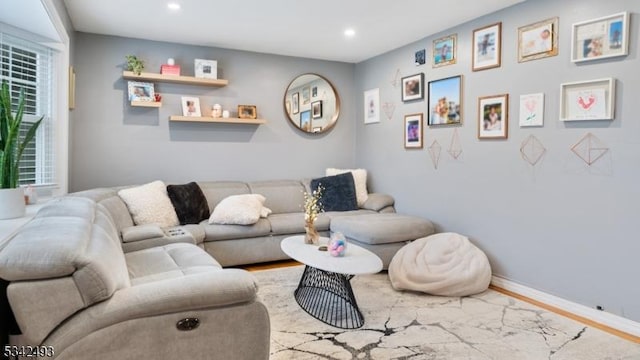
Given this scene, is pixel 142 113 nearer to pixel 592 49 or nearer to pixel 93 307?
pixel 93 307

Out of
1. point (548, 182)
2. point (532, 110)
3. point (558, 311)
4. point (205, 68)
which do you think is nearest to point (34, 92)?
point (205, 68)

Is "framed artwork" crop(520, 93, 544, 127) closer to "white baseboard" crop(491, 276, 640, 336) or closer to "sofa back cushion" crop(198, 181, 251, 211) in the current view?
"white baseboard" crop(491, 276, 640, 336)

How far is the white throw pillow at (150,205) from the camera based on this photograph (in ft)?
12.4

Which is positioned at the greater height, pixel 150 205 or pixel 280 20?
pixel 280 20

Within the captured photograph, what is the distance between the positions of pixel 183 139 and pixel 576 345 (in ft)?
13.5

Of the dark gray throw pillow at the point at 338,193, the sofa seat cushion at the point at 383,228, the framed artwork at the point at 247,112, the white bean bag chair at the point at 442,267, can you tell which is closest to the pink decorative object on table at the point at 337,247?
the white bean bag chair at the point at 442,267

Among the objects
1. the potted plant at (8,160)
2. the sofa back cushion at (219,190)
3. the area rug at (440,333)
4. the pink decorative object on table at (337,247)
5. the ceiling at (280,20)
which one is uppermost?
the ceiling at (280,20)

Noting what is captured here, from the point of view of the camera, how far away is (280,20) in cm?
380

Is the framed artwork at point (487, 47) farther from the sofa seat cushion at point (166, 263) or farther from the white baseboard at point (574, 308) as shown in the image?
the sofa seat cushion at point (166, 263)

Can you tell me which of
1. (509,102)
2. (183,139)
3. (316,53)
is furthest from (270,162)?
(509,102)

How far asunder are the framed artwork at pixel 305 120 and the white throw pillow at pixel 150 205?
6.70 ft

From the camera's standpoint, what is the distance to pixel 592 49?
2.87 m

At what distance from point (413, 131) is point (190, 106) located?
255 centimetres

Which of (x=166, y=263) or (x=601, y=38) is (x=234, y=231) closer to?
(x=166, y=263)
